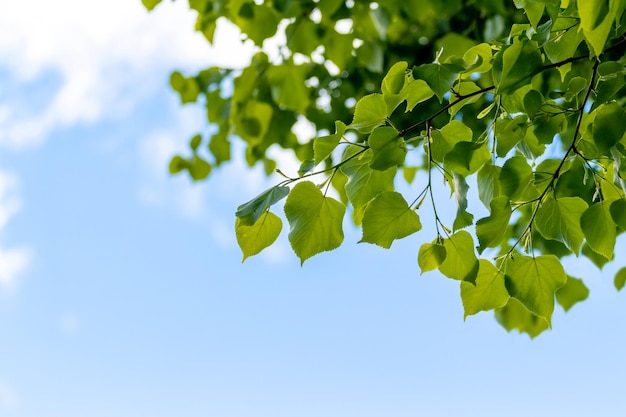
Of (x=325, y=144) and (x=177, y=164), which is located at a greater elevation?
(x=177, y=164)

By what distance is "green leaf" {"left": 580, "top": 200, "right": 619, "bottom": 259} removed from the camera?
0.72 meters

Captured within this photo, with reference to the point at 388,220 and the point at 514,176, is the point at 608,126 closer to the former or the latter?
the point at 514,176

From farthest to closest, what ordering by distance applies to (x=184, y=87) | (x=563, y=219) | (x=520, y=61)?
(x=184, y=87) → (x=563, y=219) → (x=520, y=61)

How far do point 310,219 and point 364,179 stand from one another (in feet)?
0.25

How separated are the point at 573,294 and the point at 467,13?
953 mm

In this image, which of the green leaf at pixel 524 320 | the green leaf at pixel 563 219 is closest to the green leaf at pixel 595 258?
the green leaf at pixel 524 320

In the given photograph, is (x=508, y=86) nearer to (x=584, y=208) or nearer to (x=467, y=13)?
(x=584, y=208)

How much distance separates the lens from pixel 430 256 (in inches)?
29.5

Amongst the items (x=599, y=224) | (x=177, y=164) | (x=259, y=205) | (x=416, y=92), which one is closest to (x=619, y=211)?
(x=599, y=224)

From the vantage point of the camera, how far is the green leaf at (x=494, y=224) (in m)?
0.71

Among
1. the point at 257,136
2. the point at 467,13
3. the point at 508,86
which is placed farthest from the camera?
the point at 467,13

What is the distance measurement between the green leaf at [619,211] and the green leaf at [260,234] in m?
0.35

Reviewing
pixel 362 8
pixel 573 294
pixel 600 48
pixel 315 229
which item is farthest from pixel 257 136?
pixel 600 48

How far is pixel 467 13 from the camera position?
219 cm
